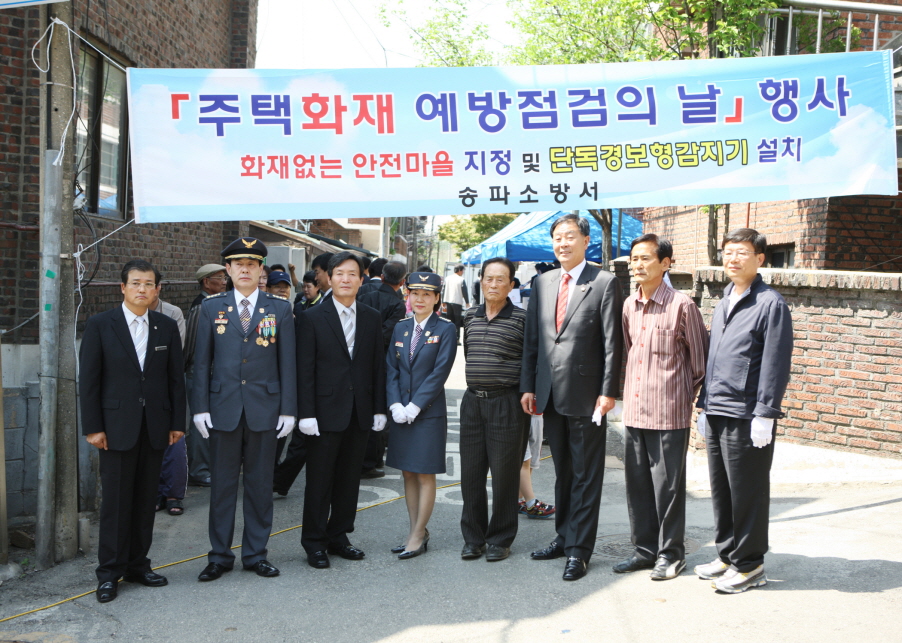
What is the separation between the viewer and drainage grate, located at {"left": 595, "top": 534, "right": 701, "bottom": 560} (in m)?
5.28

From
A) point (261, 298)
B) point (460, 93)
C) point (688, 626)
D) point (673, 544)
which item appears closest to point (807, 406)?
point (673, 544)

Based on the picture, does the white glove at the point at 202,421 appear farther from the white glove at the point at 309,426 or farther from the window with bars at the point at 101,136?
the window with bars at the point at 101,136

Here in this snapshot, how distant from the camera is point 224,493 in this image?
16.4 feet

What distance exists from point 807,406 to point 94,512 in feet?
19.8

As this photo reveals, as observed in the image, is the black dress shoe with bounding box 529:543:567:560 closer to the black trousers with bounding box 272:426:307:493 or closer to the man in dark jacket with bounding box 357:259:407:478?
the black trousers with bounding box 272:426:307:493

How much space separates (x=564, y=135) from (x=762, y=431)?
229 centimetres

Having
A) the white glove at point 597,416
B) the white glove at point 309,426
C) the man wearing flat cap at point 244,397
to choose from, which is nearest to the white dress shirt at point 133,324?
the man wearing flat cap at point 244,397

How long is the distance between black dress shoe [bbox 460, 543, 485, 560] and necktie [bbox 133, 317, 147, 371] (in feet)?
7.69

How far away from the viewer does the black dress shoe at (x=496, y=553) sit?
16.9ft

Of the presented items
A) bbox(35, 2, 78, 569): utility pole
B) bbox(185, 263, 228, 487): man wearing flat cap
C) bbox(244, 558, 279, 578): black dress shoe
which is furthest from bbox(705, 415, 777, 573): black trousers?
bbox(185, 263, 228, 487): man wearing flat cap

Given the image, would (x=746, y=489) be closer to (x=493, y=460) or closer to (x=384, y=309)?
(x=493, y=460)

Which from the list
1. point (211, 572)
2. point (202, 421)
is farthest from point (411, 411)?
point (211, 572)

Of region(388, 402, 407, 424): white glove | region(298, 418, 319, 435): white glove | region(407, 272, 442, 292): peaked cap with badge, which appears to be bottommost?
region(298, 418, 319, 435): white glove

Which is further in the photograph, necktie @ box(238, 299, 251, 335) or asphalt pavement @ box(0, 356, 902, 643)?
necktie @ box(238, 299, 251, 335)
